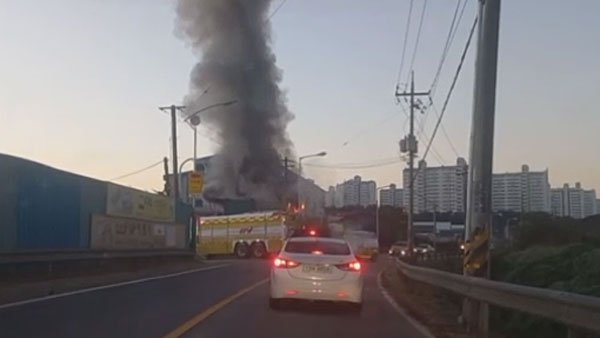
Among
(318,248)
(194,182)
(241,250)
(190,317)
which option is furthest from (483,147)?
(241,250)

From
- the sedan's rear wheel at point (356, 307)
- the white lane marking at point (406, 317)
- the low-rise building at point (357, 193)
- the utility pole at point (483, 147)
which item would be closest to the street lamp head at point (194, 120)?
the white lane marking at point (406, 317)

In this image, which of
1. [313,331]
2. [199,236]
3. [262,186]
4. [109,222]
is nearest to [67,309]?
[313,331]

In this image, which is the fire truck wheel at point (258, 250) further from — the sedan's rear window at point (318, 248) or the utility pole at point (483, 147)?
the utility pole at point (483, 147)

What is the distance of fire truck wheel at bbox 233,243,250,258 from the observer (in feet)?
195

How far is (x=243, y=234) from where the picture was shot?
5991cm

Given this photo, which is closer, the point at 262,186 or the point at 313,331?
the point at 313,331

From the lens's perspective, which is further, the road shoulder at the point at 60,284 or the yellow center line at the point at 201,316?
the road shoulder at the point at 60,284

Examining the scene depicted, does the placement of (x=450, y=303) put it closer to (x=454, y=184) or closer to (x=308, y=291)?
(x=308, y=291)

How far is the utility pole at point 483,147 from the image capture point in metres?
15.5

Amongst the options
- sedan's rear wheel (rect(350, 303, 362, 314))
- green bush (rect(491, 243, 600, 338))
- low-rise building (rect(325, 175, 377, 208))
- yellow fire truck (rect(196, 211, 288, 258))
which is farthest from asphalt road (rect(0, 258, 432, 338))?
low-rise building (rect(325, 175, 377, 208))

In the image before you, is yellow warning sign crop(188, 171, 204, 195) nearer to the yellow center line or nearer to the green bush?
the yellow center line

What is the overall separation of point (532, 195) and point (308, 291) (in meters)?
99.7

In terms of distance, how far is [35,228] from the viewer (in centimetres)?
2770

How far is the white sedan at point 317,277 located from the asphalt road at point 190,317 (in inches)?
13.5
